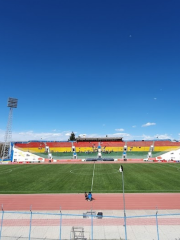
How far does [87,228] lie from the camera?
11992 mm

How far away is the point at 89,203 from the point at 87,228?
5404 millimetres

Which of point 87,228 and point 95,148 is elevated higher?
point 95,148

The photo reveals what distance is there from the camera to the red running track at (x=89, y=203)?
645 inches

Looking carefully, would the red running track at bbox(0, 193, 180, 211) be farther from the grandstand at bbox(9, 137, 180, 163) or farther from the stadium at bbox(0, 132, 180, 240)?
the grandstand at bbox(9, 137, 180, 163)

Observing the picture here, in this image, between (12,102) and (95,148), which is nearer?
(12,102)

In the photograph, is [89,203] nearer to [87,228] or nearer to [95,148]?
[87,228]

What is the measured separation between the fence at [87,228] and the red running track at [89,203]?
2.56 metres

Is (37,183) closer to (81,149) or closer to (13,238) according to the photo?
(13,238)

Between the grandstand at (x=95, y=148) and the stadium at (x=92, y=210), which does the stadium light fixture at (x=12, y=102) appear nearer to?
the grandstand at (x=95, y=148)

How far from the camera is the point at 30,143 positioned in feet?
256

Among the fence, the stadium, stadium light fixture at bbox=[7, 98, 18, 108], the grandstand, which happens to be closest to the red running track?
the stadium

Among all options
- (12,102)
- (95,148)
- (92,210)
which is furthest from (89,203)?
(12,102)

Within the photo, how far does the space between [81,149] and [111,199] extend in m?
57.3

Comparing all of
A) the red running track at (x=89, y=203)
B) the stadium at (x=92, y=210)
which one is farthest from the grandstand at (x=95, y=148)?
the red running track at (x=89, y=203)
